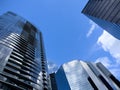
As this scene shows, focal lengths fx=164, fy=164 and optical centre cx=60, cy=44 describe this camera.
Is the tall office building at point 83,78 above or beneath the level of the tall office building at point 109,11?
above

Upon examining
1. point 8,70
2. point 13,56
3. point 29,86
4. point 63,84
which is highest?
point 63,84

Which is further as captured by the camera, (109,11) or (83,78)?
(83,78)

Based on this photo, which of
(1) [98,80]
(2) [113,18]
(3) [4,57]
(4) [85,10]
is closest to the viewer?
(3) [4,57]

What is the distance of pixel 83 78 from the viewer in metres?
110

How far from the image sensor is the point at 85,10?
214 feet

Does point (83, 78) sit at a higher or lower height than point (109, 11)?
higher

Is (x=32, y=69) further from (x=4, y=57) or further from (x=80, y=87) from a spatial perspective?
(x=80, y=87)

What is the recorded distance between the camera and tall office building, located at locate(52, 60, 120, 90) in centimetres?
10035

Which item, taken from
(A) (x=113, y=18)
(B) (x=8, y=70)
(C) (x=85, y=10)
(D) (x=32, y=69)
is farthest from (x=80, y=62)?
(B) (x=8, y=70)

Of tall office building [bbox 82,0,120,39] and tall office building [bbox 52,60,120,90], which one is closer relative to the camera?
tall office building [bbox 82,0,120,39]

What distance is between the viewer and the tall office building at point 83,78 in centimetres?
10035

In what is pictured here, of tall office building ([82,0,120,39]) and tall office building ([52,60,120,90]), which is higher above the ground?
tall office building ([52,60,120,90])

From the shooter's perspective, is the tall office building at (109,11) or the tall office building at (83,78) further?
the tall office building at (83,78)

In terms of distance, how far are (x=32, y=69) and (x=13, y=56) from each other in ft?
15.8
